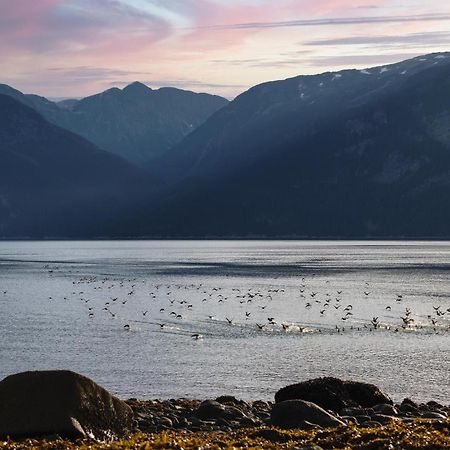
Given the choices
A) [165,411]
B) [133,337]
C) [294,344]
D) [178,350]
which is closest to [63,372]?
[165,411]

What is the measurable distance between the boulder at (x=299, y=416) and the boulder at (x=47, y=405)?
324 inches

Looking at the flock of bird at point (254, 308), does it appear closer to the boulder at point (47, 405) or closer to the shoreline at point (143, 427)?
the shoreline at point (143, 427)

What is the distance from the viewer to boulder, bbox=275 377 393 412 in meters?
42.8

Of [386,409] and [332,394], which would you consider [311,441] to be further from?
[332,394]

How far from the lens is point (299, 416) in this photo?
1369 inches

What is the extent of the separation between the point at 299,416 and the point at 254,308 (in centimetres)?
8236

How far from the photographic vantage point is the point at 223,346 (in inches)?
3071

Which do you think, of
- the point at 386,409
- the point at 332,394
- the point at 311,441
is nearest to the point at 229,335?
the point at 332,394

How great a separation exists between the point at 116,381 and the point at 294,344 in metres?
23.8

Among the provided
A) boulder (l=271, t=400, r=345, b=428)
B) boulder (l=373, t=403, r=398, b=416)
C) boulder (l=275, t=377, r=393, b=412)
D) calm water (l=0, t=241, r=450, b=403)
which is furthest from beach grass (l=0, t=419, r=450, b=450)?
calm water (l=0, t=241, r=450, b=403)

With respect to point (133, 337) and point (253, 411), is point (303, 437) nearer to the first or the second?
point (253, 411)

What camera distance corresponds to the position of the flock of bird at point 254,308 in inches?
3762

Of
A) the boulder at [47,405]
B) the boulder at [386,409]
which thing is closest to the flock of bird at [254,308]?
the boulder at [386,409]

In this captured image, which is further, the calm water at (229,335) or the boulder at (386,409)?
the calm water at (229,335)
